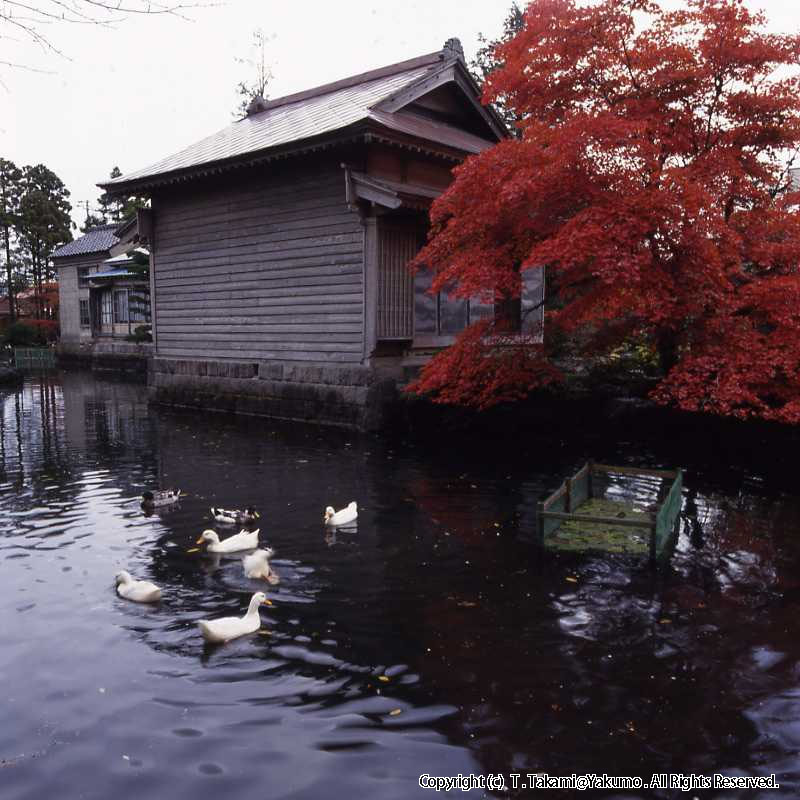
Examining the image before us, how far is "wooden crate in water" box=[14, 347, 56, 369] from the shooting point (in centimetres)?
3928

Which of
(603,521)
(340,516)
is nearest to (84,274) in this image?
(340,516)

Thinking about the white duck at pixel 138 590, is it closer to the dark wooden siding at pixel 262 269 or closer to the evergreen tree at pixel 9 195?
the dark wooden siding at pixel 262 269

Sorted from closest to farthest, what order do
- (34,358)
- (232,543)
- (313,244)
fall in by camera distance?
(232,543), (313,244), (34,358)

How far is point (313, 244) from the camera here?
18.2m

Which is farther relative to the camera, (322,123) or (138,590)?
(322,123)

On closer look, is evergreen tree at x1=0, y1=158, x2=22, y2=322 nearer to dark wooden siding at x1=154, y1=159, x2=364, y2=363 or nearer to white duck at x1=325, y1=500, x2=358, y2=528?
dark wooden siding at x1=154, y1=159, x2=364, y2=363

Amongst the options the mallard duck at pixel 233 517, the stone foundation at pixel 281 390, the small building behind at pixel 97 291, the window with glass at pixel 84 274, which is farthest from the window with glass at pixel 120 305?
the mallard duck at pixel 233 517

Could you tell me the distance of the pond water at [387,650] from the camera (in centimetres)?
460

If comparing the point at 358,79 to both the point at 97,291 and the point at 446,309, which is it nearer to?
the point at 446,309

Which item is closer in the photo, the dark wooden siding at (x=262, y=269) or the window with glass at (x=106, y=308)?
the dark wooden siding at (x=262, y=269)

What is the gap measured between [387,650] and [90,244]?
40.4 m

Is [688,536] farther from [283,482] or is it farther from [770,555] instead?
[283,482]

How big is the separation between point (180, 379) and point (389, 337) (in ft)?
28.0

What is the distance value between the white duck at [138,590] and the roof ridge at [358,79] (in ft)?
55.9
